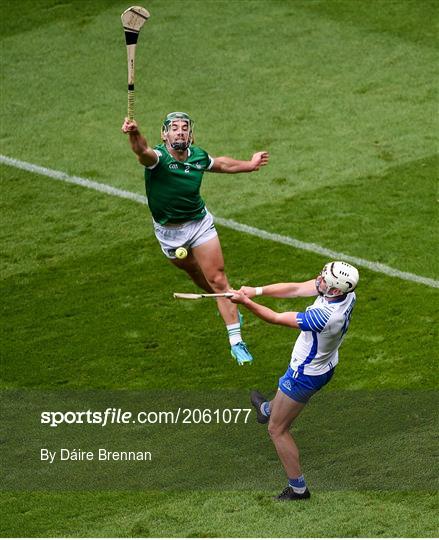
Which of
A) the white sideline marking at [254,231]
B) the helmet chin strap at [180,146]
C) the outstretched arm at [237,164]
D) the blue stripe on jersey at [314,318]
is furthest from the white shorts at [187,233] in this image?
the white sideline marking at [254,231]

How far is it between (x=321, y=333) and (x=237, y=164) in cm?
309

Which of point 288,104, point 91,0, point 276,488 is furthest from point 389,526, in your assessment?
point 91,0

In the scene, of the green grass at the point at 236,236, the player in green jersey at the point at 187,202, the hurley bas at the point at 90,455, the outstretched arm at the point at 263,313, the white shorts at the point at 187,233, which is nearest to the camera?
the outstretched arm at the point at 263,313

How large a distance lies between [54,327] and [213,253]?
2807 mm

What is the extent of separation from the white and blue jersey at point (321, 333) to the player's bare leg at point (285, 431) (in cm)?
37

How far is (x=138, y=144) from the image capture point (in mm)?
15367

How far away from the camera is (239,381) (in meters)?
17.2

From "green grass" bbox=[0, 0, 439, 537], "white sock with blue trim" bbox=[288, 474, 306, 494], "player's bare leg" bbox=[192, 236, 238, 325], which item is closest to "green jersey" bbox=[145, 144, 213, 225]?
"player's bare leg" bbox=[192, 236, 238, 325]

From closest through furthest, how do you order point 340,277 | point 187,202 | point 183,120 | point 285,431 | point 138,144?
point 340,277
point 285,431
point 138,144
point 183,120
point 187,202

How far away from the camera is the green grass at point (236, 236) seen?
48.6 feet

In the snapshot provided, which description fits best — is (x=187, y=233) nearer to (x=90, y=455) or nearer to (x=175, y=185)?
(x=175, y=185)

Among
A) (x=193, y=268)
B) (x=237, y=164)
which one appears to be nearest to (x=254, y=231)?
(x=193, y=268)

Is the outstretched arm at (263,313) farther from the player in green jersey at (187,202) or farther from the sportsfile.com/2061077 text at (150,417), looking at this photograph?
the sportsfile.com/2061077 text at (150,417)

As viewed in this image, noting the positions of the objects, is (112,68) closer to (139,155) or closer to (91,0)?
(91,0)
